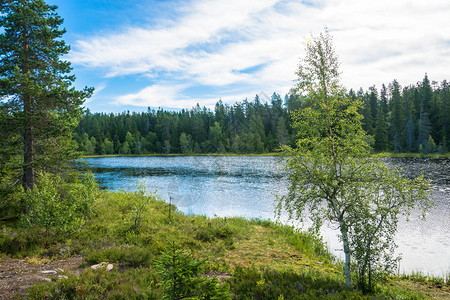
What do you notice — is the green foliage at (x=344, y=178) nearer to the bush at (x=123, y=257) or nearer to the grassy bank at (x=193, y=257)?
the grassy bank at (x=193, y=257)

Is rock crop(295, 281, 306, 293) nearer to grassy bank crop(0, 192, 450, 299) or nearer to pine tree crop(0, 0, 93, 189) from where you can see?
grassy bank crop(0, 192, 450, 299)

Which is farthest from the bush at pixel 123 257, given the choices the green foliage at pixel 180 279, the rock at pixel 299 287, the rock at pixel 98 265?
→ the rock at pixel 299 287

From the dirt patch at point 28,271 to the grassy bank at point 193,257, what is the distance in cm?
40

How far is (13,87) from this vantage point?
13.8m

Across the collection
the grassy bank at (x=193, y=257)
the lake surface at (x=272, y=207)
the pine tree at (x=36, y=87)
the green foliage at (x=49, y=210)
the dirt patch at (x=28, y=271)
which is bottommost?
the lake surface at (x=272, y=207)

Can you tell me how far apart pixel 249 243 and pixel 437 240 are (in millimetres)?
12383

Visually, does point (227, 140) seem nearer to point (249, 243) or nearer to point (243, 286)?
point (249, 243)

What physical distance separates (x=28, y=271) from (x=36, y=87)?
9566 millimetres

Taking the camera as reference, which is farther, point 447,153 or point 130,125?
point 130,125

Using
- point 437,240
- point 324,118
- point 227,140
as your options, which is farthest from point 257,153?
point 324,118

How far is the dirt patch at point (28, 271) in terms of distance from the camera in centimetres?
714

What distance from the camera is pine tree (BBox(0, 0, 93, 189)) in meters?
14.0

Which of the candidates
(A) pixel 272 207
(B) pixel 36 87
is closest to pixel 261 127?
(A) pixel 272 207

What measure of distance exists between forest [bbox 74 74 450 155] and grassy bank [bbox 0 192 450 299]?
6507 centimetres
